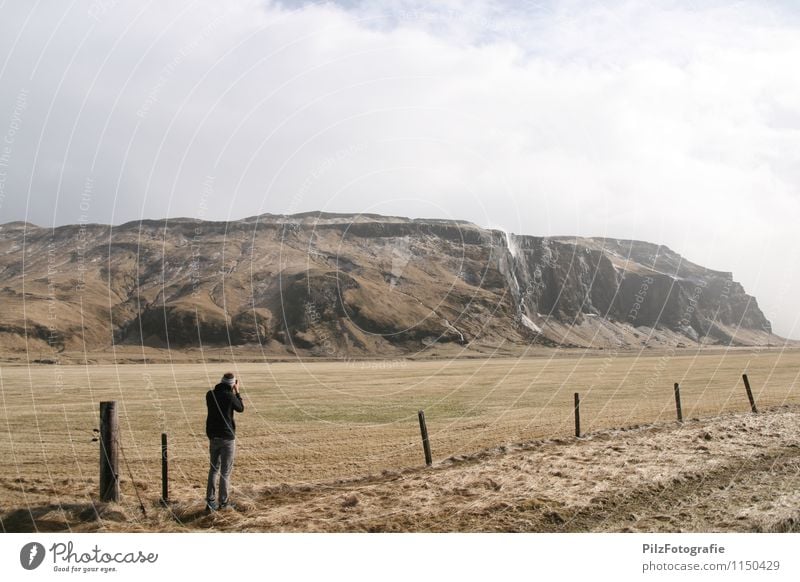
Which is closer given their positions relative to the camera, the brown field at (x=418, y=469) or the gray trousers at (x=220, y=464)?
the brown field at (x=418, y=469)

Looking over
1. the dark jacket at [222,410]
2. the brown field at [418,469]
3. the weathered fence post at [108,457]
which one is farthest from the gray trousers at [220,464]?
the weathered fence post at [108,457]

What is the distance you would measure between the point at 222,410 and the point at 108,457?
2.66 meters

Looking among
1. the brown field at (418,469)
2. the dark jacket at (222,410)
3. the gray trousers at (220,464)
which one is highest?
the dark jacket at (222,410)

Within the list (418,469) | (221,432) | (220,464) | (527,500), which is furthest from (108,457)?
(527,500)

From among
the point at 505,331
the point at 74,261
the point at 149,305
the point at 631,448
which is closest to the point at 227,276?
the point at 149,305

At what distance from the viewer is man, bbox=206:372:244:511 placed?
38.1 feet

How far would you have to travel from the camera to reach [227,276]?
184500 mm

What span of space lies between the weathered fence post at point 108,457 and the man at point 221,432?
198 centimetres

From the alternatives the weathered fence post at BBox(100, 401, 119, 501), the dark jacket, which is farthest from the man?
the weathered fence post at BBox(100, 401, 119, 501)

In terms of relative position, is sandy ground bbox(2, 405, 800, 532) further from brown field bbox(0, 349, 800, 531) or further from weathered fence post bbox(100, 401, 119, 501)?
weathered fence post bbox(100, 401, 119, 501)

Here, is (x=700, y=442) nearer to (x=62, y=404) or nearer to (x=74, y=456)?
(x=74, y=456)

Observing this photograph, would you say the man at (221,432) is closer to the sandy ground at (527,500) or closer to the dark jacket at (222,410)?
the dark jacket at (222,410)

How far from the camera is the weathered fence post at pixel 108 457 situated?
475 inches

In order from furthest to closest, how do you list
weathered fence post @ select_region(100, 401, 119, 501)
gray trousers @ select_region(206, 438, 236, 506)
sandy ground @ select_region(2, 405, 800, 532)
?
weathered fence post @ select_region(100, 401, 119, 501) < gray trousers @ select_region(206, 438, 236, 506) < sandy ground @ select_region(2, 405, 800, 532)
